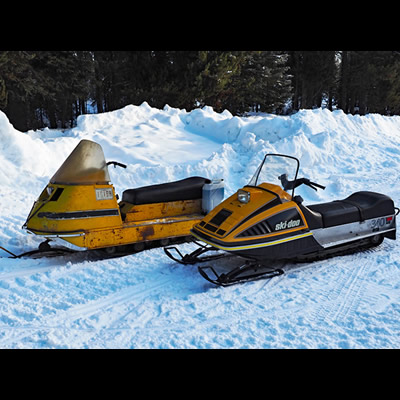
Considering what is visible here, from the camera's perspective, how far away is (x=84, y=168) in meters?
5.09

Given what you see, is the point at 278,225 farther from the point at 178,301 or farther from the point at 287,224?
the point at 178,301

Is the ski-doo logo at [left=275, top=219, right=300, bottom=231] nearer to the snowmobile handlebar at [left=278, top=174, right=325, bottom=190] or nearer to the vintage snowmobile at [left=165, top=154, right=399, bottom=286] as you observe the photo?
the vintage snowmobile at [left=165, top=154, right=399, bottom=286]

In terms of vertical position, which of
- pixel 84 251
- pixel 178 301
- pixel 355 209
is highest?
pixel 355 209

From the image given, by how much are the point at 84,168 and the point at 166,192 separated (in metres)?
1.18

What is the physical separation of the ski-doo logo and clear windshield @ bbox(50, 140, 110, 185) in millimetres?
2222

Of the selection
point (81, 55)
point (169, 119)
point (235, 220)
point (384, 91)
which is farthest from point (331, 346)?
point (384, 91)

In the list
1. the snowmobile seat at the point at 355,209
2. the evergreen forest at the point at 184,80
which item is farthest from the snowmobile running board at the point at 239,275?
the evergreen forest at the point at 184,80

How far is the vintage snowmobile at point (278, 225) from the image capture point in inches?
171

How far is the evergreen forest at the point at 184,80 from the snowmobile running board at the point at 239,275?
1310cm

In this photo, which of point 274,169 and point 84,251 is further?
point 84,251

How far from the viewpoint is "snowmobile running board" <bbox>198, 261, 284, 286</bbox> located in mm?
4262

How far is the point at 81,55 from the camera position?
750 inches

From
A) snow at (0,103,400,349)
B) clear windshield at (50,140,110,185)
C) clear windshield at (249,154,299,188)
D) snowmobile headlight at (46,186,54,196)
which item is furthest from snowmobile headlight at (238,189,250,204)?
snowmobile headlight at (46,186,54,196)

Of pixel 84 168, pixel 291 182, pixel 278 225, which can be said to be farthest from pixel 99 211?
pixel 291 182
